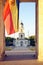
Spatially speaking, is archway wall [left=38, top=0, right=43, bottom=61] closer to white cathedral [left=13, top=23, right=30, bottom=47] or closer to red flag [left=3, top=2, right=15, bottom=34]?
red flag [left=3, top=2, right=15, bottom=34]

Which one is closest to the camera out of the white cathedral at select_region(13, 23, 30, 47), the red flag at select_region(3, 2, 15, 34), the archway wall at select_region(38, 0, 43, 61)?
the red flag at select_region(3, 2, 15, 34)

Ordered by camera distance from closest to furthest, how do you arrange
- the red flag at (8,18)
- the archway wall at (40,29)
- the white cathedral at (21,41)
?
the red flag at (8,18) < the archway wall at (40,29) < the white cathedral at (21,41)

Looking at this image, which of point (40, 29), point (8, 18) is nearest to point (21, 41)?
point (40, 29)

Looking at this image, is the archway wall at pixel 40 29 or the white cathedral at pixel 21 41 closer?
the archway wall at pixel 40 29

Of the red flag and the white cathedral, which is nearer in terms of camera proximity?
the red flag

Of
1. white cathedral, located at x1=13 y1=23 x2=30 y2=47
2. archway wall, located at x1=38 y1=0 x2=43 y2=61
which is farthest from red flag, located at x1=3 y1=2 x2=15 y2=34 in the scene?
white cathedral, located at x1=13 y1=23 x2=30 y2=47

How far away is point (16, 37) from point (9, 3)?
403cm

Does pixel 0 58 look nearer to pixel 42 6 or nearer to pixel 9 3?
pixel 42 6

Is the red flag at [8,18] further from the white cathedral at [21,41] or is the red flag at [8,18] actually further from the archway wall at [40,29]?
the white cathedral at [21,41]

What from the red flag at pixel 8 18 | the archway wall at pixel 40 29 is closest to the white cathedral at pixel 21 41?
the archway wall at pixel 40 29

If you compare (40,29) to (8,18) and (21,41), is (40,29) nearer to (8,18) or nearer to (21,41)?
(8,18)

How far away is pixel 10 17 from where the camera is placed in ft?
19.2

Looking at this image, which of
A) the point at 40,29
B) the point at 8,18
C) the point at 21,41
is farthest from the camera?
the point at 21,41

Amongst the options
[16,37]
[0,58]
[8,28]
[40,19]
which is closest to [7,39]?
[16,37]
